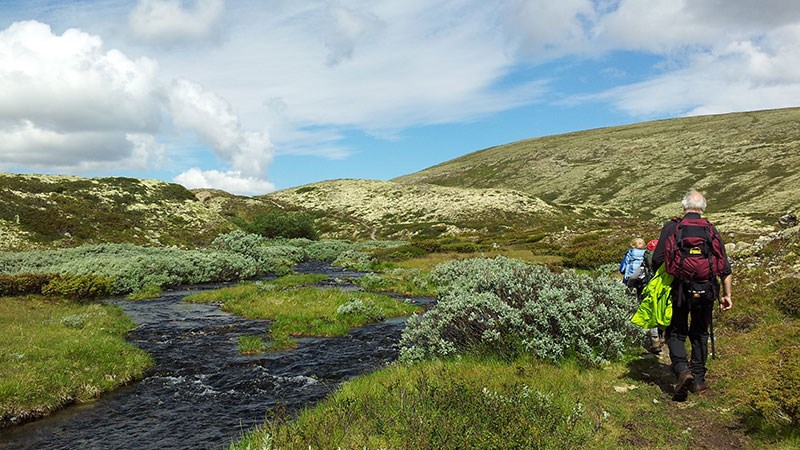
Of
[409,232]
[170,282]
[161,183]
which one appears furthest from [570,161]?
[170,282]

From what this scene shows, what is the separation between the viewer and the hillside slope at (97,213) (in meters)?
45.3

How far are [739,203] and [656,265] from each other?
114m

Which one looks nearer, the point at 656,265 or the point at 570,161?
the point at 656,265

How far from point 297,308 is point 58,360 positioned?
1037cm

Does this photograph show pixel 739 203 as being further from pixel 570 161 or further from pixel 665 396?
pixel 665 396

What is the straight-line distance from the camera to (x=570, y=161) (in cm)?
18200

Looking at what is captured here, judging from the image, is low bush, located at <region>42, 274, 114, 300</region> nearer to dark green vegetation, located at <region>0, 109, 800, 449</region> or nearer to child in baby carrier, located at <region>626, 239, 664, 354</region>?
dark green vegetation, located at <region>0, 109, 800, 449</region>

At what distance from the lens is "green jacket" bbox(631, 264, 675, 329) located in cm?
841

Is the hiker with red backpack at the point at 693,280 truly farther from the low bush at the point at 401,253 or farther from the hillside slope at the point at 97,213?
the hillside slope at the point at 97,213

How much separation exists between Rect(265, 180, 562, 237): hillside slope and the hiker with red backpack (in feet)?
226

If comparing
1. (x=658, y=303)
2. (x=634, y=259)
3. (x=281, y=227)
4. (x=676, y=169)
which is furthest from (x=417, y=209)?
(x=676, y=169)

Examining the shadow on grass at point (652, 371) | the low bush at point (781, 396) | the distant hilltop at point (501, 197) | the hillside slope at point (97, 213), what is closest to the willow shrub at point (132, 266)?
the hillside slope at point (97, 213)

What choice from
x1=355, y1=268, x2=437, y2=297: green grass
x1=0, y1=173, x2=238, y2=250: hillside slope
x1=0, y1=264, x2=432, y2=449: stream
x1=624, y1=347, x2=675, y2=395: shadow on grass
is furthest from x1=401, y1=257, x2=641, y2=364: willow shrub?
x1=0, y1=173, x2=238, y2=250: hillside slope

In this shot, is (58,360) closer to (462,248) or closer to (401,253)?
(401,253)
